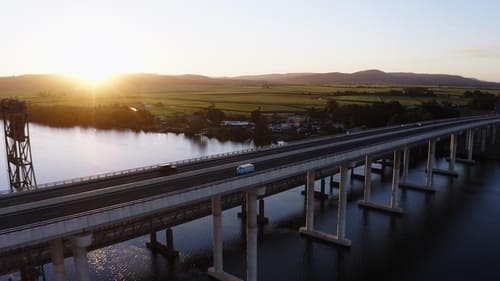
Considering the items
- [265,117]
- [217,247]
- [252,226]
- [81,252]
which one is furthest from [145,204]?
[265,117]

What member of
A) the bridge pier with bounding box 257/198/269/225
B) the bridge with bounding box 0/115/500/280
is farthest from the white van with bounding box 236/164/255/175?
the bridge pier with bounding box 257/198/269/225

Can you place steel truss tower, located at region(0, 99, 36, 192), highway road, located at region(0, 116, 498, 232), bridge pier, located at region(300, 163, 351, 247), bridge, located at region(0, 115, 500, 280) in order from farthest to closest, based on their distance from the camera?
1. bridge pier, located at region(300, 163, 351, 247)
2. steel truss tower, located at region(0, 99, 36, 192)
3. highway road, located at region(0, 116, 498, 232)
4. bridge, located at region(0, 115, 500, 280)

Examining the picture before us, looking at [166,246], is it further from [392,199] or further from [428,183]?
[428,183]

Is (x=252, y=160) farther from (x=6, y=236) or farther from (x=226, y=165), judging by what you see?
(x=6, y=236)

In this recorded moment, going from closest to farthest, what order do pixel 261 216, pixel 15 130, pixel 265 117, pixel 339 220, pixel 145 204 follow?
1. pixel 145 204
2. pixel 15 130
3. pixel 339 220
4. pixel 261 216
5. pixel 265 117

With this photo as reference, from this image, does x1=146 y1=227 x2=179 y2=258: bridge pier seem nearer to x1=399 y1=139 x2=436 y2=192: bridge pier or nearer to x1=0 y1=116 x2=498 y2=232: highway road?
x1=0 y1=116 x2=498 y2=232: highway road

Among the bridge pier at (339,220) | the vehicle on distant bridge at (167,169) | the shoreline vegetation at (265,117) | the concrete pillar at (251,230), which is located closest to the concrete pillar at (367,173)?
the bridge pier at (339,220)

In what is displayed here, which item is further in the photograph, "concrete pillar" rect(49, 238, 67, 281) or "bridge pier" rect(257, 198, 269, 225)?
"bridge pier" rect(257, 198, 269, 225)

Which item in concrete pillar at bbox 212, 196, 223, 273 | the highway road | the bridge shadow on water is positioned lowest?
the bridge shadow on water
